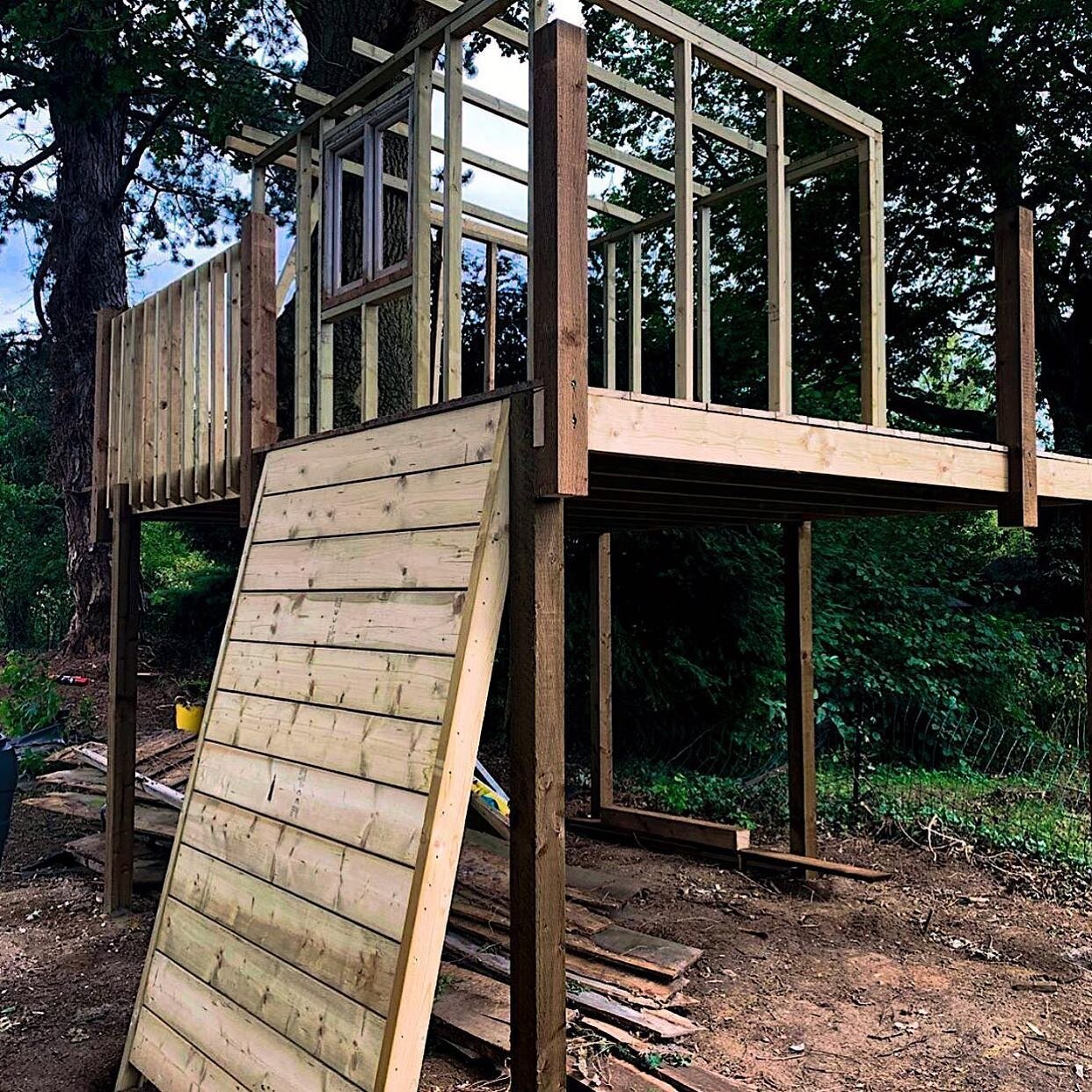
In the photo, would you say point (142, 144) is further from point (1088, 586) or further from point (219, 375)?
point (1088, 586)

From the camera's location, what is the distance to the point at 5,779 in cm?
563

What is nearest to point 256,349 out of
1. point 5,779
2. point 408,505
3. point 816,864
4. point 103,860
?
point 408,505

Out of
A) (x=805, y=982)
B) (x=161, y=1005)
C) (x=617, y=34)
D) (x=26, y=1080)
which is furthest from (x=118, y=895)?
(x=617, y=34)

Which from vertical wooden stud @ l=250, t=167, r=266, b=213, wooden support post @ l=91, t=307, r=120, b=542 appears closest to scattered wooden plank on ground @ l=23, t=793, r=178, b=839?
wooden support post @ l=91, t=307, r=120, b=542

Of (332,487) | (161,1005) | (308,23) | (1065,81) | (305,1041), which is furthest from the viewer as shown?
(1065,81)

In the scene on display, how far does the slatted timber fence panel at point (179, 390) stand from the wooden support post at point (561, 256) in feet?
7.20

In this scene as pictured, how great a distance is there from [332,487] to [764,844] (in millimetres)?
4537

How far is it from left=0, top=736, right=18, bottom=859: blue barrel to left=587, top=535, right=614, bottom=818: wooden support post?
3682 millimetres

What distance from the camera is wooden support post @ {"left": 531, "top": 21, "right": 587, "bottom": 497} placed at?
9.00ft

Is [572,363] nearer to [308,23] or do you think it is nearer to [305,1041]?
[305,1041]

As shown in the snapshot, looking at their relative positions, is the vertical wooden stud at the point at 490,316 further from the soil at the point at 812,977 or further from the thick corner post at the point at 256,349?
the soil at the point at 812,977

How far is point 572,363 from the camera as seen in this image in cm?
276

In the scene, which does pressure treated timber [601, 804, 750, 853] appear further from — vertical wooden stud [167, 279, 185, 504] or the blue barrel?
the blue barrel

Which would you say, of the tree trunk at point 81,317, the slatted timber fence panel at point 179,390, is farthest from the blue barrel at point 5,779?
the tree trunk at point 81,317
